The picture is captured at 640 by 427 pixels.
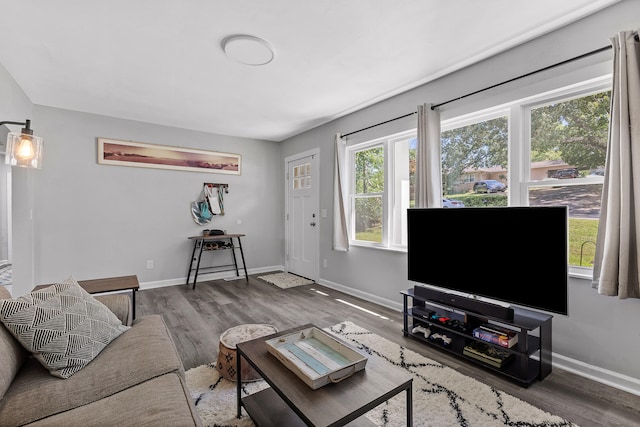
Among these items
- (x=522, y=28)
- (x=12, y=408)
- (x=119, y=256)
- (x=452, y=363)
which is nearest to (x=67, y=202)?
(x=119, y=256)

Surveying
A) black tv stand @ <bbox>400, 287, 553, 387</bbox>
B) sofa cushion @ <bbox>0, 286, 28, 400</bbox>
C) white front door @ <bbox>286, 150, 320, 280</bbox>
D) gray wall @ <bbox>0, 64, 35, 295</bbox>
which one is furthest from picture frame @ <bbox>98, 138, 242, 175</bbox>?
black tv stand @ <bbox>400, 287, 553, 387</bbox>

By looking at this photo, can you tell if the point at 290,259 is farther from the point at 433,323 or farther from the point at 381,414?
the point at 381,414

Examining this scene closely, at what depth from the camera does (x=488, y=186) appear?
8.87 feet

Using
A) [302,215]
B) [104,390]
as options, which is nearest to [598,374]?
[104,390]

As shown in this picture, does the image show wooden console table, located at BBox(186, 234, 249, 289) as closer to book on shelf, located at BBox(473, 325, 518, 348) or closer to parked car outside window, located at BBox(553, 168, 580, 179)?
book on shelf, located at BBox(473, 325, 518, 348)

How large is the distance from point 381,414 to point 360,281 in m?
2.27

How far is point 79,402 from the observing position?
1.18 meters

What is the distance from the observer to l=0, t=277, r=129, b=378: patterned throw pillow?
4.40 feet

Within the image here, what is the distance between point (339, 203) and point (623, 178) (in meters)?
2.79

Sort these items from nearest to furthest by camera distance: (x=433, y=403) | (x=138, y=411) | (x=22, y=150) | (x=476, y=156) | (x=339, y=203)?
1. (x=138, y=411)
2. (x=433, y=403)
3. (x=22, y=150)
4. (x=476, y=156)
5. (x=339, y=203)

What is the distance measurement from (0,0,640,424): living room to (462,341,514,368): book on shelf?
17.9 inches

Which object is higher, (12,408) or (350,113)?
(350,113)

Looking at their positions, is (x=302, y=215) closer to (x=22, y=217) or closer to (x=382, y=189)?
(x=382, y=189)

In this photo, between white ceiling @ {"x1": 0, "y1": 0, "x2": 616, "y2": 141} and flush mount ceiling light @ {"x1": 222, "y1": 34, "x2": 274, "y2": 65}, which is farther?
flush mount ceiling light @ {"x1": 222, "y1": 34, "x2": 274, "y2": 65}
